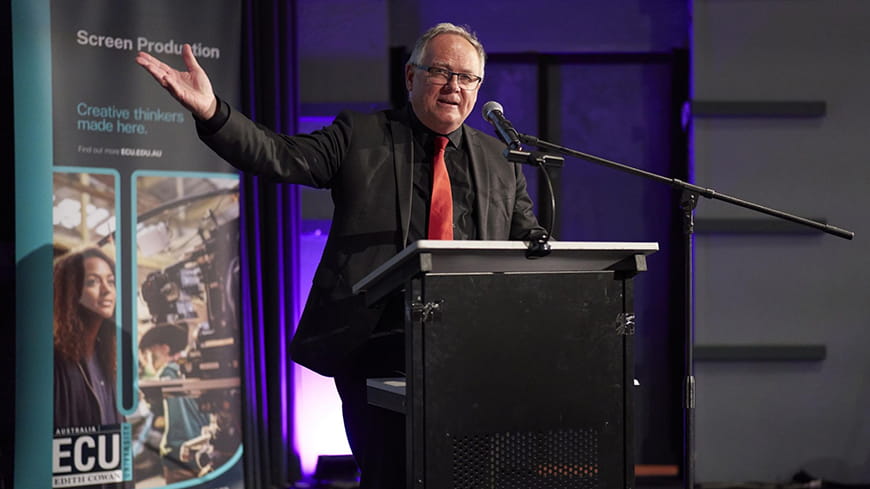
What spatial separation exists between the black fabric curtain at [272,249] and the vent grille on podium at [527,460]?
2585 millimetres

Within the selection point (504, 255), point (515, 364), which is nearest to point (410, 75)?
point (504, 255)

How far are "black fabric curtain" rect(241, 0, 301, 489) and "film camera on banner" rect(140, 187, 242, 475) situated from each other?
29cm

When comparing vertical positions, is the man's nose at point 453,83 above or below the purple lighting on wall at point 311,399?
above

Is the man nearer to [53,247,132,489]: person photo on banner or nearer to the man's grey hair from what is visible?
the man's grey hair

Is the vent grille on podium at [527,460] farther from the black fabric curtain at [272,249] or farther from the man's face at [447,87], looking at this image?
the black fabric curtain at [272,249]

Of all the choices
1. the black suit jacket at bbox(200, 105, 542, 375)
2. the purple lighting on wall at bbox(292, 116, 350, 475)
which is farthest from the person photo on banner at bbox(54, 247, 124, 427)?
the black suit jacket at bbox(200, 105, 542, 375)

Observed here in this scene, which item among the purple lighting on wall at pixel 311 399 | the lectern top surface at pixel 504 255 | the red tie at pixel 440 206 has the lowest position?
the purple lighting on wall at pixel 311 399

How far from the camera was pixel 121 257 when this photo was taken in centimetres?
362

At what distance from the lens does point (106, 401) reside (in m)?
3.57

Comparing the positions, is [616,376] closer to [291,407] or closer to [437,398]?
[437,398]

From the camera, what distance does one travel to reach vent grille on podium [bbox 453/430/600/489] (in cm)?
176

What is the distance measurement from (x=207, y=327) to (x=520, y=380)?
2.32 metres

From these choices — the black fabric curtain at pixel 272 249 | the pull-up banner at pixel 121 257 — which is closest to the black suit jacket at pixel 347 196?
the pull-up banner at pixel 121 257

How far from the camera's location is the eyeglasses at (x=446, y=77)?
7.61 feet
